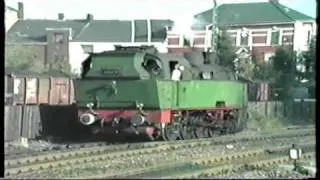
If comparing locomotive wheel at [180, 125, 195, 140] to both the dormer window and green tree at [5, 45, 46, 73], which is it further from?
green tree at [5, 45, 46, 73]

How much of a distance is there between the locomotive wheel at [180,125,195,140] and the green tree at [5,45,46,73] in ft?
14.8

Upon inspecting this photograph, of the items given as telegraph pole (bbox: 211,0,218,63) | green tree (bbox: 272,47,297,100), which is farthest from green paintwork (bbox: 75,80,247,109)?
green tree (bbox: 272,47,297,100)

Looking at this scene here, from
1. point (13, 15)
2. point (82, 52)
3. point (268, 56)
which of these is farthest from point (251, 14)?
point (13, 15)

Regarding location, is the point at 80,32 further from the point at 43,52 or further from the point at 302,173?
the point at 302,173

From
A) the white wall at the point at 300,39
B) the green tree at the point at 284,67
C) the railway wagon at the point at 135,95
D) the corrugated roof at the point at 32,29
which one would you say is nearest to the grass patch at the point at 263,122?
the railway wagon at the point at 135,95

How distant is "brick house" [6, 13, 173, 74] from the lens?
902cm

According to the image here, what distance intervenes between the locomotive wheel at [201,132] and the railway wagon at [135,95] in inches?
20.3

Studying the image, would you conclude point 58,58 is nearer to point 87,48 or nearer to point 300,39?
point 87,48

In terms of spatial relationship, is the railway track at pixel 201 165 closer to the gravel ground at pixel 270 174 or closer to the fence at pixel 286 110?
the gravel ground at pixel 270 174

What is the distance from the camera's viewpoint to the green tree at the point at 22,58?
681cm

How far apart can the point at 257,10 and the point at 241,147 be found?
8.61ft

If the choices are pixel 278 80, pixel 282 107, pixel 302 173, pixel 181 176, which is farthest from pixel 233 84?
pixel 181 176

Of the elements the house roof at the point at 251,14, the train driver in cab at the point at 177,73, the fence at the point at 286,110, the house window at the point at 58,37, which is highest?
the house roof at the point at 251,14
